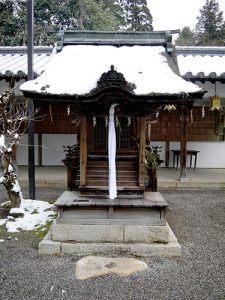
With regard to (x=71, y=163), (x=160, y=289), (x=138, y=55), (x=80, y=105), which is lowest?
(x=160, y=289)

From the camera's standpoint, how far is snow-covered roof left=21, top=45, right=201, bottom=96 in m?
5.34

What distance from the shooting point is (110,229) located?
5.50 metres

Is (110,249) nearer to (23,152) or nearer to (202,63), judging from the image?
(23,152)

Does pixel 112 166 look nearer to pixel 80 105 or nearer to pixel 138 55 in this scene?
pixel 80 105

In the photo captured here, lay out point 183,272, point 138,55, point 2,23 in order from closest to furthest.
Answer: point 183,272 < point 138,55 < point 2,23

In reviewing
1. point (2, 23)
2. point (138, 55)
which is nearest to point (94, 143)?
point (138, 55)

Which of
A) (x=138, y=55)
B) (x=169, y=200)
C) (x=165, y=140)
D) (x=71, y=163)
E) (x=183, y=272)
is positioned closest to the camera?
(x=183, y=272)

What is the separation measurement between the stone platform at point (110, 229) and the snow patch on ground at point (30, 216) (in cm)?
101

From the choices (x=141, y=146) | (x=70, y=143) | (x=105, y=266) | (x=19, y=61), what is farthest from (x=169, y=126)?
(x=105, y=266)

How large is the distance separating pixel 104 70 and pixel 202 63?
7011mm

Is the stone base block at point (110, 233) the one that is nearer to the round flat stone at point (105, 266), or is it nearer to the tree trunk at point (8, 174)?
the round flat stone at point (105, 266)

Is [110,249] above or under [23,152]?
under

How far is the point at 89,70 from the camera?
5914 millimetres

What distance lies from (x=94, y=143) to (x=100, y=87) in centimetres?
144
